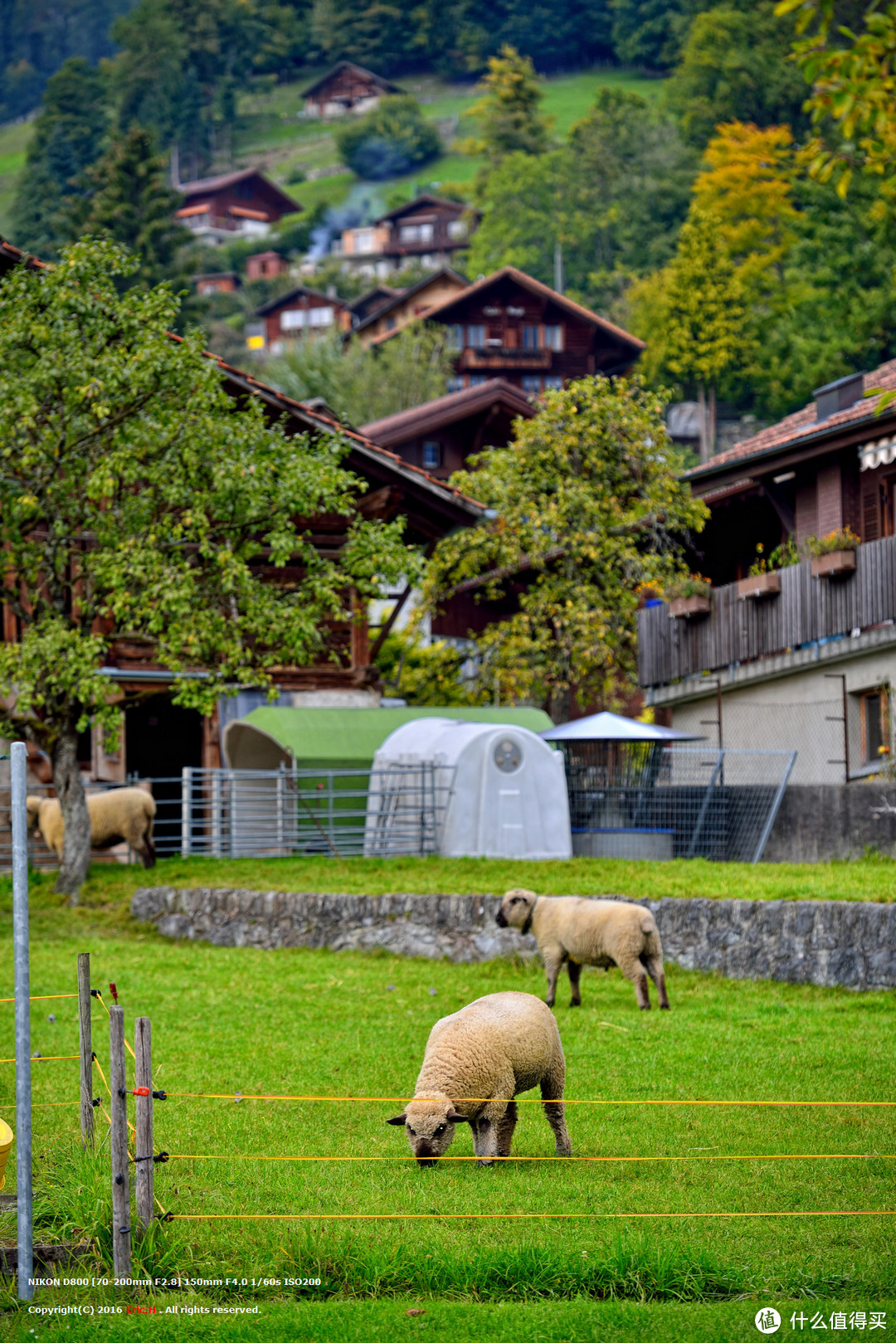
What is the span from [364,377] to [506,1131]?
57062 millimetres

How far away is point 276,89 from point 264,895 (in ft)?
625

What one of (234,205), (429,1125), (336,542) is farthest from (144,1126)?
(234,205)

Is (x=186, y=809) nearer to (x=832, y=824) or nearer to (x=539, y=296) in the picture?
(x=832, y=824)

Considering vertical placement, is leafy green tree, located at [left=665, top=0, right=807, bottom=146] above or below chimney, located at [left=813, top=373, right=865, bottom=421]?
above

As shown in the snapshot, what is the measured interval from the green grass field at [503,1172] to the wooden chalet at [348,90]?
176626mm

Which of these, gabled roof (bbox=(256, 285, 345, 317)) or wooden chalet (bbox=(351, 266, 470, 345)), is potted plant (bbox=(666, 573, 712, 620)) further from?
gabled roof (bbox=(256, 285, 345, 317))

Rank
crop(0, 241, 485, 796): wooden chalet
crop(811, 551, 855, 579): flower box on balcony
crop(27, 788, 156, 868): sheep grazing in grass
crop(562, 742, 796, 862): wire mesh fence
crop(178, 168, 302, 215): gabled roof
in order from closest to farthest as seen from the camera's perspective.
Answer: crop(562, 742, 796, 862): wire mesh fence < crop(27, 788, 156, 868): sheep grazing in grass < crop(811, 551, 855, 579): flower box on balcony < crop(0, 241, 485, 796): wooden chalet < crop(178, 168, 302, 215): gabled roof

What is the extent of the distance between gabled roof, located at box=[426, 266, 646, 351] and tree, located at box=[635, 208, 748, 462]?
3231 mm

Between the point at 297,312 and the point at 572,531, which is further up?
the point at 297,312

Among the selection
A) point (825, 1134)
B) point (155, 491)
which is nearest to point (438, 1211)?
point (825, 1134)

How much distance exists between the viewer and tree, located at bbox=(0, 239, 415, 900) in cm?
2284

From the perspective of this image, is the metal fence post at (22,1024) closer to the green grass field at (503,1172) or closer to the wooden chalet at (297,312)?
the green grass field at (503,1172)

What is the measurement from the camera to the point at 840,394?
33.6 meters

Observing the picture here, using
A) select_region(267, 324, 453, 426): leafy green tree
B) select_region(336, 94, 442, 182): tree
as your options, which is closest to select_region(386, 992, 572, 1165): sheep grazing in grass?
select_region(267, 324, 453, 426): leafy green tree
